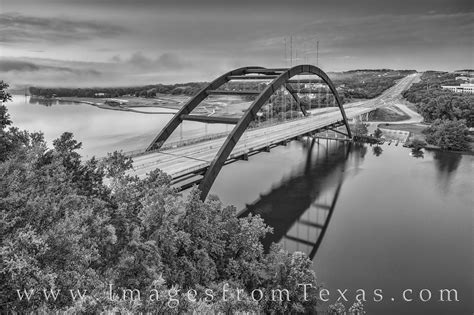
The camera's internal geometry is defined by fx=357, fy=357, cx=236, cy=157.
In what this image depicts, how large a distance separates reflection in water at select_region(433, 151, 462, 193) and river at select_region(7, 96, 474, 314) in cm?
13

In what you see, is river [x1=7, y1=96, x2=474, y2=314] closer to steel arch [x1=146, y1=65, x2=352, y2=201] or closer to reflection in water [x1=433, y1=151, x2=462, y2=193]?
reflection in water [x1=433, y1=151, x2=462, y2=193]

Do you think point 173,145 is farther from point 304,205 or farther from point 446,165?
point 446,165

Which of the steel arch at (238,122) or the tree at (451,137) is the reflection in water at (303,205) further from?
the tree at (451,137)

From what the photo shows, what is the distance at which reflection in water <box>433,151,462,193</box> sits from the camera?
127 feet

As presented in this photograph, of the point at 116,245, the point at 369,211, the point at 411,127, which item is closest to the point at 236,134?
the point at 369,211

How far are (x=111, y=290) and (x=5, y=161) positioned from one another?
5123 mm

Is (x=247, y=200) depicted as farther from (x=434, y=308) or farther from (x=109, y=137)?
(x=109, y=137)

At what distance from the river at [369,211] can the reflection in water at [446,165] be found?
0.43ft

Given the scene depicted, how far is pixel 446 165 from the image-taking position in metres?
46.0

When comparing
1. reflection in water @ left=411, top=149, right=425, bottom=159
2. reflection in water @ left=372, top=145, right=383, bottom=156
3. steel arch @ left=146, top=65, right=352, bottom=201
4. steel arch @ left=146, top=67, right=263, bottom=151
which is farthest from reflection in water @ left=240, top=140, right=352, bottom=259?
reflection in water @ left=411, top=149, right=425, bottom=159

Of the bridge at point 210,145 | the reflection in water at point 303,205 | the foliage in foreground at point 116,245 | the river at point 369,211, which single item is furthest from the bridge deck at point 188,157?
the foliage in foreground at point 116,245

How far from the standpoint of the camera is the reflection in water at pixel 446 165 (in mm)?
38594

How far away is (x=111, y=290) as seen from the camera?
10.0 meters

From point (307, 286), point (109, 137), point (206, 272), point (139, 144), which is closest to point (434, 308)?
point (307, 286)
